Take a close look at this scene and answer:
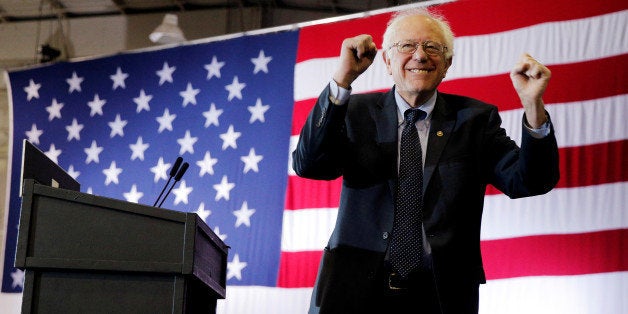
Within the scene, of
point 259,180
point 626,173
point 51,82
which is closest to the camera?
point 626,173

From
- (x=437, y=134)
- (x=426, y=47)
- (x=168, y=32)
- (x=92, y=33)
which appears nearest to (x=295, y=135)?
(x=168, y=32)

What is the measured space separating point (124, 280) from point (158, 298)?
0.09m

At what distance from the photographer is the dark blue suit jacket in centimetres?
192

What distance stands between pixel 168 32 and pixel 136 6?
0.95m

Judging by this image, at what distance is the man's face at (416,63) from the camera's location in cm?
215

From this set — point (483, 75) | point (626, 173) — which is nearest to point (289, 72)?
point (483, 75)

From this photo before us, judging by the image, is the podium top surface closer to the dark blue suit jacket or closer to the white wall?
the dark blue suit jacket

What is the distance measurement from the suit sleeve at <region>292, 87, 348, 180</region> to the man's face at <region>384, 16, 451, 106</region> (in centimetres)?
24

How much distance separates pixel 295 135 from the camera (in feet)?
15.4

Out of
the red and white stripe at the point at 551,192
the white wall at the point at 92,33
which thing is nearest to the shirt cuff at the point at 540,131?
the red and white stripe at the point at 551,192

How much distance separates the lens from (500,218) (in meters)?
3.98

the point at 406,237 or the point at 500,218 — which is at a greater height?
the point at 500,218

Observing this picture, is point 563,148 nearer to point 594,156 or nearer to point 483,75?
point 594,156

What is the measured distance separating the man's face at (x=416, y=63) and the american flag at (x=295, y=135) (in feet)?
6.26
